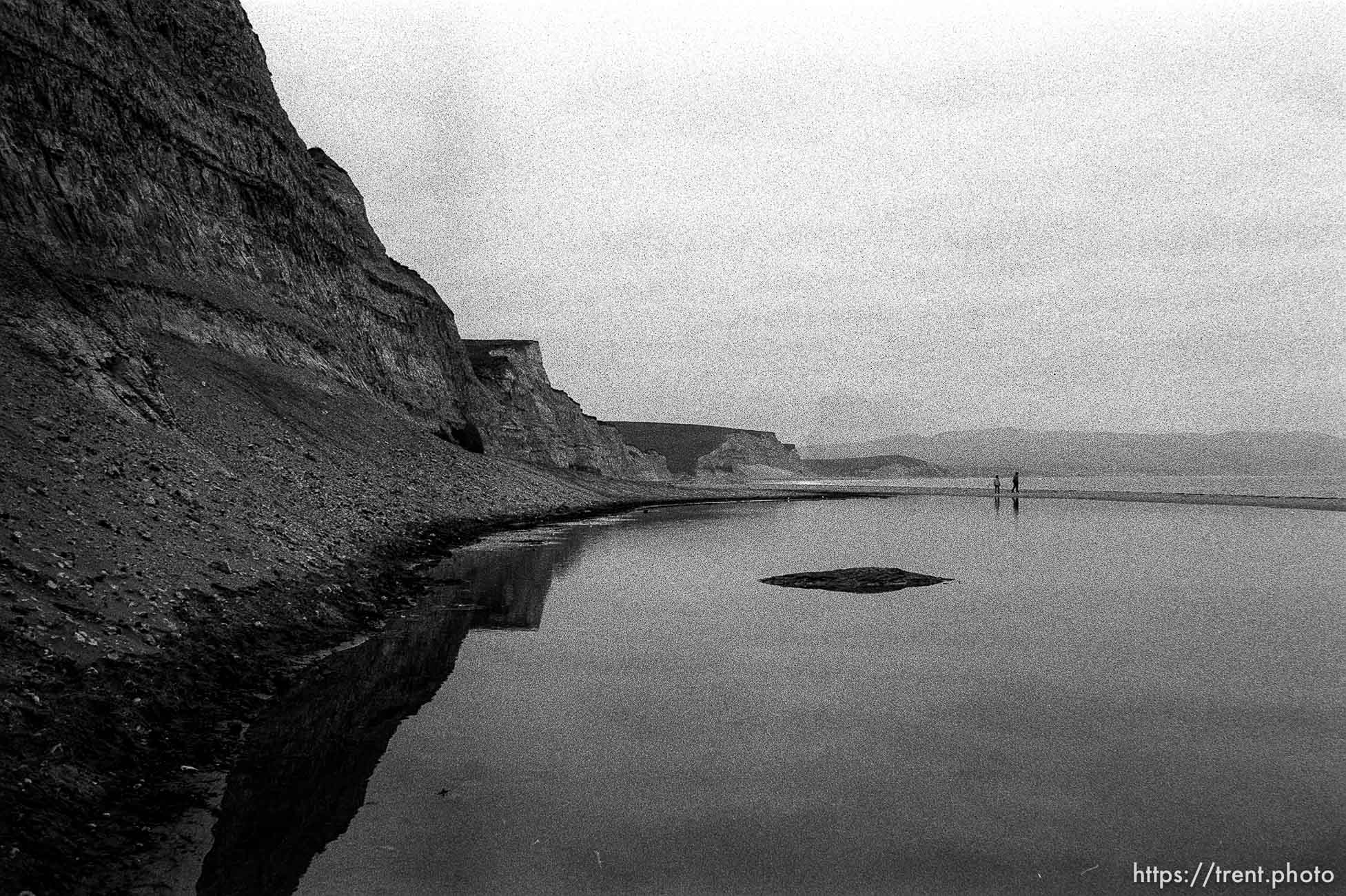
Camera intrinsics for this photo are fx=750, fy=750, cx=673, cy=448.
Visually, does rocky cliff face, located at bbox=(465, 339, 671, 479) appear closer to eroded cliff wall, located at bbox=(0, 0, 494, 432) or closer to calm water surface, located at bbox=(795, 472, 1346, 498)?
eroded cliff wall, located at bbox=(0, 0, 494, 432)

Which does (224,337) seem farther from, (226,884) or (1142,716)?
(1142,716)

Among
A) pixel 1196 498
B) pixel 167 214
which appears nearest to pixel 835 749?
pixel 167 214

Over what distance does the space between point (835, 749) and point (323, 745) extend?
6.31 meters

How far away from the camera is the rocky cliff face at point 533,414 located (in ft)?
291

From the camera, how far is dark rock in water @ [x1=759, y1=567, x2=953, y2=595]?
21859 mm

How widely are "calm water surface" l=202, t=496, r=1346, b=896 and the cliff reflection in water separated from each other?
2.4 inches

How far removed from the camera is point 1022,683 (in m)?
12.1

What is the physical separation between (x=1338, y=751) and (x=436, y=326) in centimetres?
7056

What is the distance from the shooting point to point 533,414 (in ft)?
305

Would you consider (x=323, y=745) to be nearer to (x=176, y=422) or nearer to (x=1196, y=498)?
(x=176, y=422)

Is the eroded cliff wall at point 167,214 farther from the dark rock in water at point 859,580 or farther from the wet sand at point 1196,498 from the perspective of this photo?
the wet sand at point 1196,498

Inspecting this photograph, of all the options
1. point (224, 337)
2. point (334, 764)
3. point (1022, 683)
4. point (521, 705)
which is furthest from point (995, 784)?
point (224, 337)

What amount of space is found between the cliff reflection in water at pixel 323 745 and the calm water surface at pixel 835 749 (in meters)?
0.06

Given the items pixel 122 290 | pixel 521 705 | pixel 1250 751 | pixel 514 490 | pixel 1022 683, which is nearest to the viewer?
pixel 1250 751
